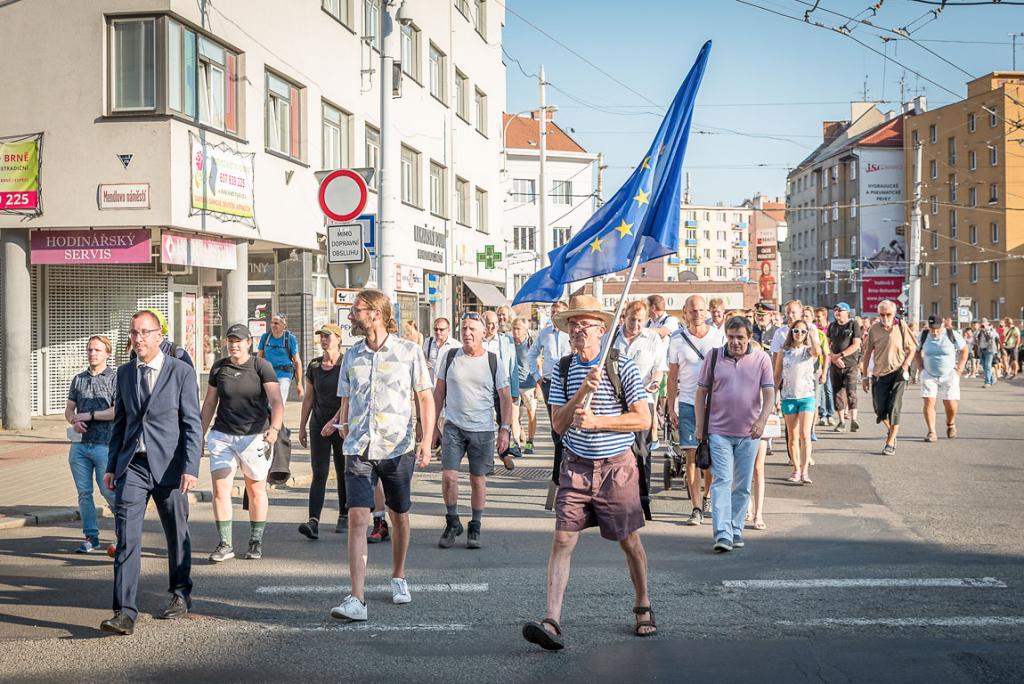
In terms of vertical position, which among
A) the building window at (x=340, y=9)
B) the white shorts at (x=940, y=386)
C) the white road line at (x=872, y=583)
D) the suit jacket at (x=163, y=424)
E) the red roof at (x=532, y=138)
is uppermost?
the red roof at (x=532, y=138)

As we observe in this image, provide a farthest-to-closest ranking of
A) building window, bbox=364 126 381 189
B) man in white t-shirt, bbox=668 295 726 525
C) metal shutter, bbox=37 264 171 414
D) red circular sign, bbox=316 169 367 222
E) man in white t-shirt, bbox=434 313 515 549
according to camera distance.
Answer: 1. building window, bbox=364 126 381 189
2. metal shutter, bbox=37 264 171 414
3. red circular sign, bbox=316 169 367 222
4. man in white t-shirt, bbox=668 295 726 525
5. man in white t-shirt, bbox=434 313 515 549

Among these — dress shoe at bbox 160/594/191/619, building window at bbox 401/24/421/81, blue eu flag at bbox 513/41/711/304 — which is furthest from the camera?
building window at bbox 401/24/421/81

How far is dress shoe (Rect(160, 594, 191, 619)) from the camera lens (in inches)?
250

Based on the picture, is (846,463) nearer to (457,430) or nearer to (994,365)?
(457,430)

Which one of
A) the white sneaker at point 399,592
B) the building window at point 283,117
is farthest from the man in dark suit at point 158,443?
the building window at point 283,117

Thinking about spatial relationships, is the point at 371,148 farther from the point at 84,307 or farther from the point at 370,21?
the point at 84,307

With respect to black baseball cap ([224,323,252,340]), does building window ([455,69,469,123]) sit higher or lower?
Answer: higher

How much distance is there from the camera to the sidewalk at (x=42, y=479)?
1009 centimetres

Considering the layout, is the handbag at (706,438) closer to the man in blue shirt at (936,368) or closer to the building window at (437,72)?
the man in blue shirt at (936,368)

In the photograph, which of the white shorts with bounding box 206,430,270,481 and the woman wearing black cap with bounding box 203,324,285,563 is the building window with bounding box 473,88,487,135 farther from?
the white shorts with bounding box 206,430,270,481

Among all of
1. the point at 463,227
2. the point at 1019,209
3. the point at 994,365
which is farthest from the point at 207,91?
the point at 1019,209

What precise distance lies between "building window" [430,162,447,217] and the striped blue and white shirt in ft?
83.9

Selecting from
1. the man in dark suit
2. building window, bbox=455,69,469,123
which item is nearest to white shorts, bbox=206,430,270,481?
the man in dark suit

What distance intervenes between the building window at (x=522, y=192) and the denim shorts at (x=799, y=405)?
61.0m
